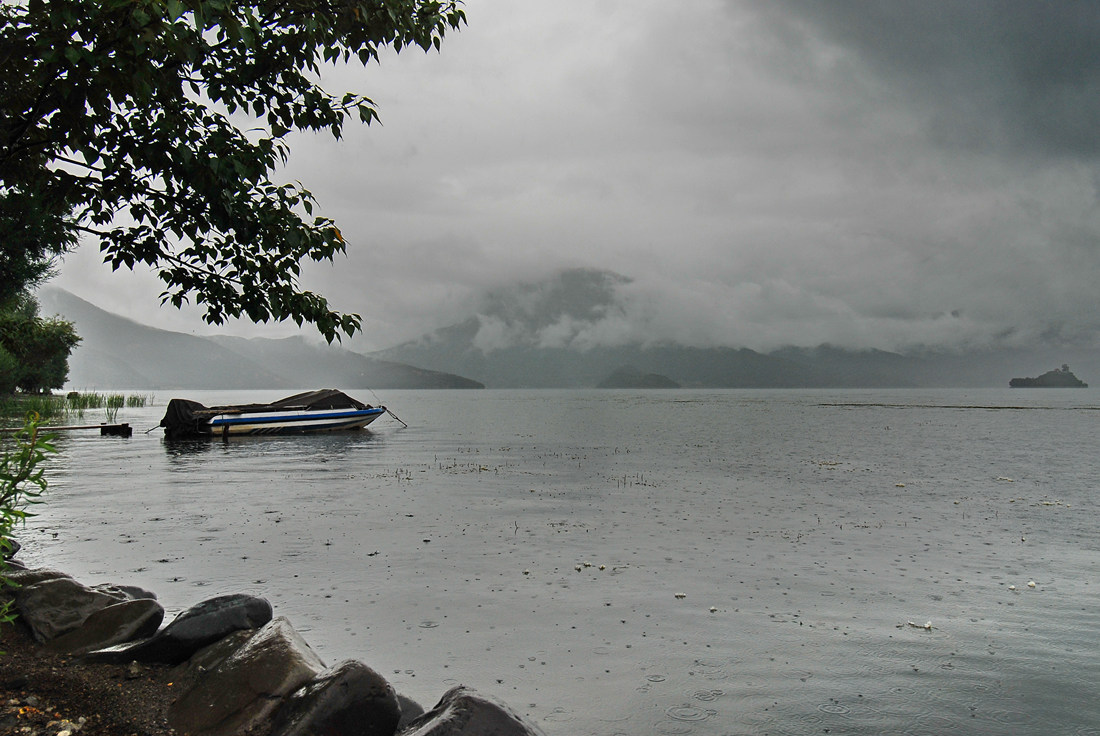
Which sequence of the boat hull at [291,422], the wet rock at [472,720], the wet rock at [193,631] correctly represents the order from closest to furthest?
the wet rock at [472,720], the wet rock at [193,631], the boat hull at [291,422]

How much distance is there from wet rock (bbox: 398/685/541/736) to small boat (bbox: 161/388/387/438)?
175 ft

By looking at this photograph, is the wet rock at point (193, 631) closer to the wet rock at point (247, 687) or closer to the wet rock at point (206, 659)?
the wet rock at point (206, 659)

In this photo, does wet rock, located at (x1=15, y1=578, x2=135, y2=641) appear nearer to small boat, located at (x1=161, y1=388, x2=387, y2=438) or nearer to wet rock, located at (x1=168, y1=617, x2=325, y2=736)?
wet rock, located at (x1=168, y1=617, x2=325, y2=736)

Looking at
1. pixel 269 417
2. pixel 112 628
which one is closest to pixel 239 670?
pixel 112 628

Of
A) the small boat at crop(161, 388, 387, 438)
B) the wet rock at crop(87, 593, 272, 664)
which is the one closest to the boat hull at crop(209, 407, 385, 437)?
the small boat at crop(161, 388, 387, 438)

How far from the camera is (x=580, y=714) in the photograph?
7965mm

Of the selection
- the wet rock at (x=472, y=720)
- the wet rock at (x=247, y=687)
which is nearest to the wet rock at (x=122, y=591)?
the wet rock at (x=247, y=687)

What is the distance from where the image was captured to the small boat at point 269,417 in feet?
178

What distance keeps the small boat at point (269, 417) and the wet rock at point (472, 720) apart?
175 ft

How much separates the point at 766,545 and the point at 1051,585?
5722 mm

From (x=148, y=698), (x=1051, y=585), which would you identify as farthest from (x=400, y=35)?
(x=1051, y=585)

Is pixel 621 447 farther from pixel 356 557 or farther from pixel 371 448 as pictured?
pixel 356 557

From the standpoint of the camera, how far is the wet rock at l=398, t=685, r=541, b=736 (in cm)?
577

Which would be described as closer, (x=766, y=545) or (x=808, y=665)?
(x=808, y=665)
